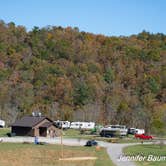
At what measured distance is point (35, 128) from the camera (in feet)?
234

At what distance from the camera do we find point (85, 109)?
355 ft

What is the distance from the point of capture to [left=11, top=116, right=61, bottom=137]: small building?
71.3 m

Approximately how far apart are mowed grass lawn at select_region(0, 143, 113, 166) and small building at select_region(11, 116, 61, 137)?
68.8ft

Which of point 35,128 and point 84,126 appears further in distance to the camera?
point 84,126

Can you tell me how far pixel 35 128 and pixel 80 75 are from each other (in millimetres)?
53178

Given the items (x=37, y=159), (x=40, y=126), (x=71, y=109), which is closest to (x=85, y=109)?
(x=71, y=109)

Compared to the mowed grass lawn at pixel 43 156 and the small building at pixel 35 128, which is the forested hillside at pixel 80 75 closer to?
the small building at pixel 35 128

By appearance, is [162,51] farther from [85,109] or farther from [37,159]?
[37,159]

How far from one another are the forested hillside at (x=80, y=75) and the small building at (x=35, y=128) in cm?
2652

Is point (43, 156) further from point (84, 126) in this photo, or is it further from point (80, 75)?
point (80, 75)

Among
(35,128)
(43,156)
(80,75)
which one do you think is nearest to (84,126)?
(35,128)

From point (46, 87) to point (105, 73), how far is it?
65.0 ft

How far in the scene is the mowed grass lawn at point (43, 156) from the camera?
123ft

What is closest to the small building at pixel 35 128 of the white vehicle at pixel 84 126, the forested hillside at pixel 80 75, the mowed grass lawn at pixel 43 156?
the white vehicle at pixel 84 126
